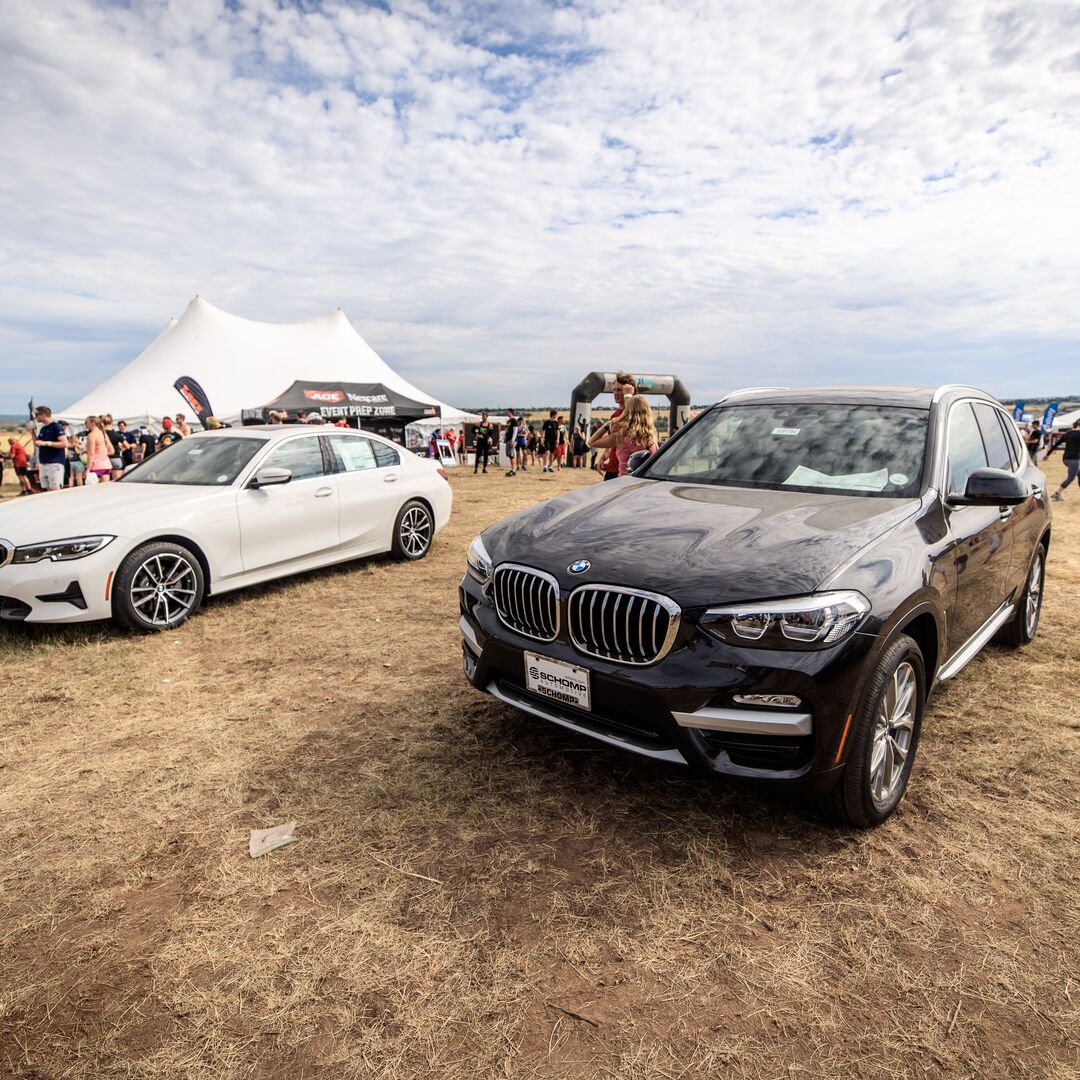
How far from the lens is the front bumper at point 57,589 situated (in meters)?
4.73

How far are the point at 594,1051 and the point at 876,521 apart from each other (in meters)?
2.06

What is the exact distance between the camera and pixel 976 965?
6.91 ft

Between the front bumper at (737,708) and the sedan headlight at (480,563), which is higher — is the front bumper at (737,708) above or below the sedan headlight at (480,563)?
below

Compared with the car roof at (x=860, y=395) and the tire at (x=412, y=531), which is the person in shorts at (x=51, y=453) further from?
the car roof at (x=860, y=395)

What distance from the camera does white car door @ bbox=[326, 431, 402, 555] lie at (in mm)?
6758

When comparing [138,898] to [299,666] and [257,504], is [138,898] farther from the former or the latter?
[257,504]

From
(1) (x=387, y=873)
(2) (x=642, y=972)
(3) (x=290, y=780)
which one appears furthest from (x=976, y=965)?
(3) (x=290, y=780)

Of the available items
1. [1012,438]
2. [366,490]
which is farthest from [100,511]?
[1012,438]

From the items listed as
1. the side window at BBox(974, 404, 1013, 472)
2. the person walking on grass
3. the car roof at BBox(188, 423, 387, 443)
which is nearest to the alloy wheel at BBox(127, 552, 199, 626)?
the car roof at BBox(188, 423, 387, 443)

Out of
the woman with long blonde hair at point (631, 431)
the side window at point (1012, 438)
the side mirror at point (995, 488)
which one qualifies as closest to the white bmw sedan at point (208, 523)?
the woman with long blonde hair at point (631, 431)

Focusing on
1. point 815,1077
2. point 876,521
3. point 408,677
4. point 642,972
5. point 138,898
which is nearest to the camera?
point 815,1077

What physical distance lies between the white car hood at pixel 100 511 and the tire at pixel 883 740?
15.7 ft

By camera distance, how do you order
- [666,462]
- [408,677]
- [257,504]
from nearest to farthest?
[666,462] → [408,677] → [257,504]

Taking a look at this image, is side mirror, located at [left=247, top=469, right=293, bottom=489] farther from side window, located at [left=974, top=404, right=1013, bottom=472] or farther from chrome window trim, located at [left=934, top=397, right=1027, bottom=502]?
side window, located at [left=974, top=404, right=1013, bottom=472]
